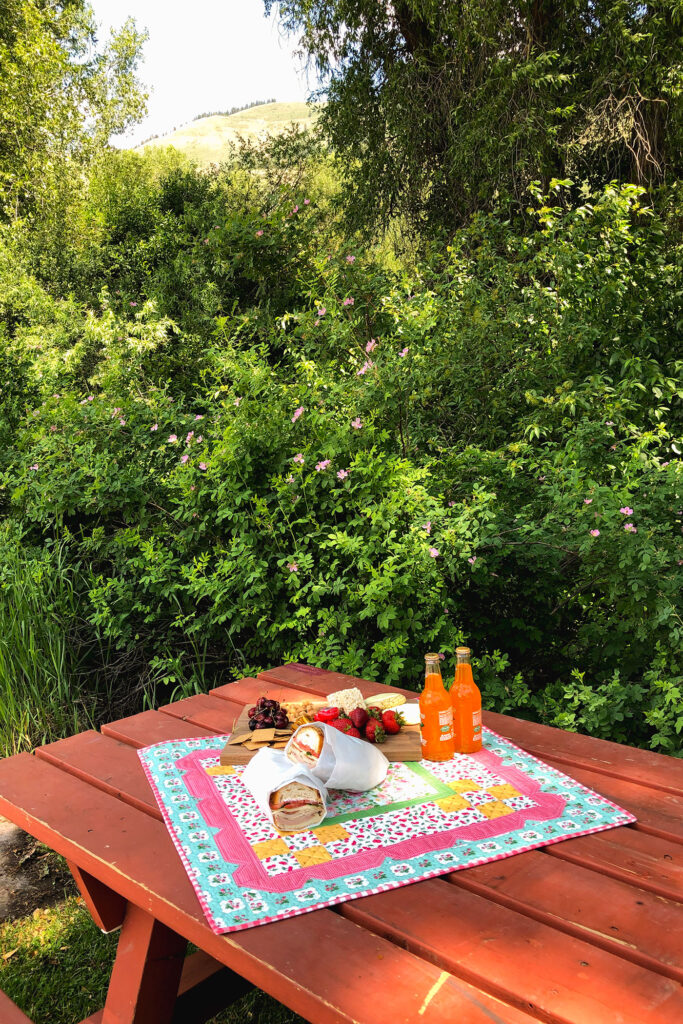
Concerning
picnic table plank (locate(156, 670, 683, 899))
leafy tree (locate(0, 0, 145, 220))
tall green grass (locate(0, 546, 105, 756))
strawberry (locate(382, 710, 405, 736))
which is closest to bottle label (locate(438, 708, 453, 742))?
strawberry (locate(382, 710, 405, 736))

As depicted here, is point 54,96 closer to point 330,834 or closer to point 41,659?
point 41,659

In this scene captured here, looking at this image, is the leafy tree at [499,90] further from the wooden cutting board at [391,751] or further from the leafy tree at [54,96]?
the wooden cutting board at [391,751]

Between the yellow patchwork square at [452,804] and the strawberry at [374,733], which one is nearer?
the yellow patchwork square at [452,804]

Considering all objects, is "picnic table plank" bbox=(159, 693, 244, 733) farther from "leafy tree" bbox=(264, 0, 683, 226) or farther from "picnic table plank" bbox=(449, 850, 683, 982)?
"leafy tree" bbox=(264, 0, 683, 226)

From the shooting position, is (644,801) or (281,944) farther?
(644,801)

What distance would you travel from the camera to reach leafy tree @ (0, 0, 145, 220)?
38.7 feet

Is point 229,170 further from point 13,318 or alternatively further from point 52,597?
point 52,597

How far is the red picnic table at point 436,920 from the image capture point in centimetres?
102

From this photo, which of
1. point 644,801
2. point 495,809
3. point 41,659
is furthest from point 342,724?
point 41,659

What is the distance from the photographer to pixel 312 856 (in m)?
1.37

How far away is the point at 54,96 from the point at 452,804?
48.3 ft

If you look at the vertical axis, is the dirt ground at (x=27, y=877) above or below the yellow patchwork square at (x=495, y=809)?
below

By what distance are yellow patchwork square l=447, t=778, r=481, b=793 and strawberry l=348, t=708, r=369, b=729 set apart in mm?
223

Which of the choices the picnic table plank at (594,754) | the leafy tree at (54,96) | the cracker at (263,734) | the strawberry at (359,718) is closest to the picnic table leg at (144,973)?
the cracker at (263,734)
